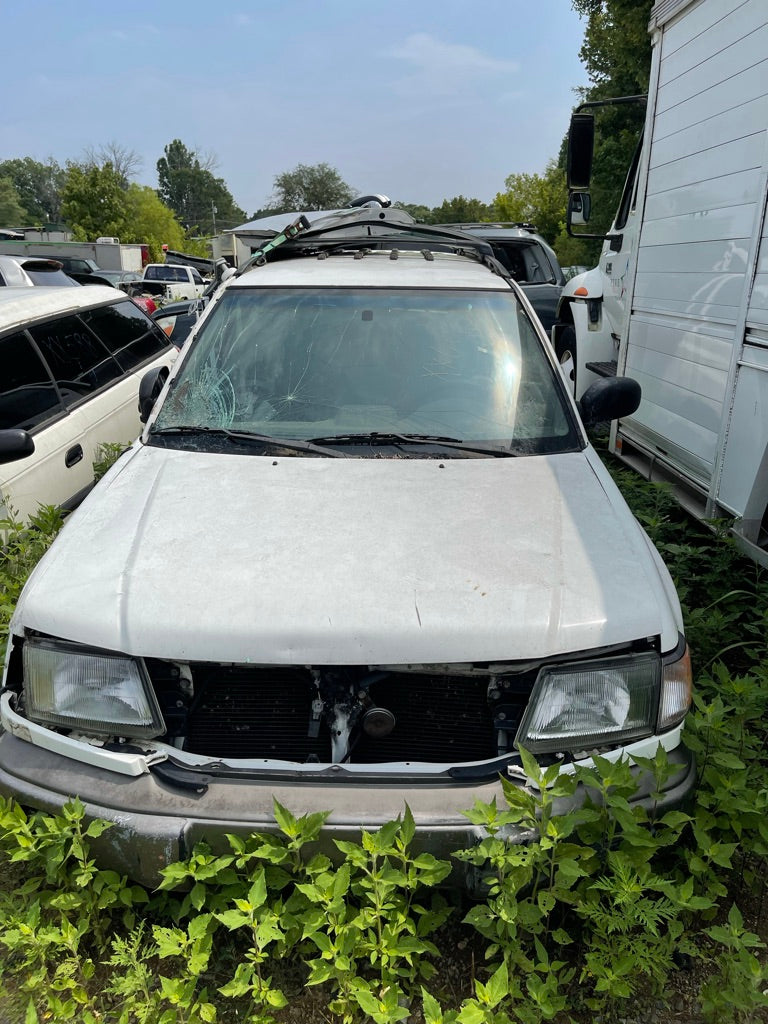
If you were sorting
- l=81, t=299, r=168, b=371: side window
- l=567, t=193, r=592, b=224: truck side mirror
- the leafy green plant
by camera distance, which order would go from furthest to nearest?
1. l=567, t=193, r=592, b=224: truck side mirror
2. l=81, t=299, r=168, b=371: side window
3. the leafy green plant

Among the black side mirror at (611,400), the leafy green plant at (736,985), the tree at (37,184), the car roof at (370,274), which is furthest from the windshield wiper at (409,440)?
the tree at (37,184)

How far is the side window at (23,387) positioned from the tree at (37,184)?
405 ft

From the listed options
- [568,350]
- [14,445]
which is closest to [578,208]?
[568,350]

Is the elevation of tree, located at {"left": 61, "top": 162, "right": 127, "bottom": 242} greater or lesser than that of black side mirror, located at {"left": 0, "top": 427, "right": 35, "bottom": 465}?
greater

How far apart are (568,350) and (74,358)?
4.71 meters

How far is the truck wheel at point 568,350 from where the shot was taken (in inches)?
291

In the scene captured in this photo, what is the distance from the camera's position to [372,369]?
130 inches

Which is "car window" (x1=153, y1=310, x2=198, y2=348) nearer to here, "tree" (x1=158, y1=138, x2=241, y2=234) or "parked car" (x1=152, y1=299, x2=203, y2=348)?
"parked car" (x1=152, y1=299, x2=203, y2=348)

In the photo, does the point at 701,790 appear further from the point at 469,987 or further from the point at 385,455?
the point at 385,455

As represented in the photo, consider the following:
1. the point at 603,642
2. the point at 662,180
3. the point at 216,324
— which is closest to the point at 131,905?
the point at 603,642

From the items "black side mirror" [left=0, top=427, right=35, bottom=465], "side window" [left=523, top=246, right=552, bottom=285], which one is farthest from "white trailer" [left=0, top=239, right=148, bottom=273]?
"black side mirror" [left=0, top=427, right=35, bottom=465]

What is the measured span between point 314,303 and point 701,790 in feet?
8.24

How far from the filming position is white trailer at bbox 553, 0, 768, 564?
147 inches

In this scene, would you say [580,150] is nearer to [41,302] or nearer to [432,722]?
[41,302]
